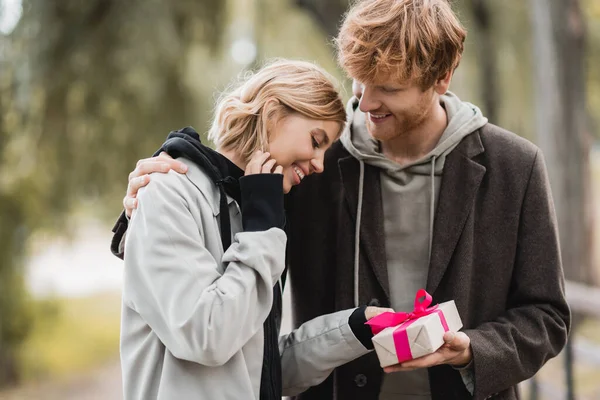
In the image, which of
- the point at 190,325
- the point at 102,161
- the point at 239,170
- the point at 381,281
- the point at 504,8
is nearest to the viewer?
the point at 190,325

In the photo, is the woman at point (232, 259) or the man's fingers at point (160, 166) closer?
the woman at point (232, 259)

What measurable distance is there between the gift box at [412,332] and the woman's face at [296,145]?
0.41 meters

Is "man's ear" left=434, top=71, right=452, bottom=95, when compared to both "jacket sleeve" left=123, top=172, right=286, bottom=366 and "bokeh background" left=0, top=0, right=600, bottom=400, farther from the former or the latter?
"bokeh background" left=0, top=0, right=600, bottom=400

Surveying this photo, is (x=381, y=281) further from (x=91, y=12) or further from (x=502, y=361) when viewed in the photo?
(x=91, y=12)

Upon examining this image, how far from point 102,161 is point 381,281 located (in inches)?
179

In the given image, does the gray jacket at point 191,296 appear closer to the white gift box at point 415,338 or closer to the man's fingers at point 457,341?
the white gift box at point 415,338

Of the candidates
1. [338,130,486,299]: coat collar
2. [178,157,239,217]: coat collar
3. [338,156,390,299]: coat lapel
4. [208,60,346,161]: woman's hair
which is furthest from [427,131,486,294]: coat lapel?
[178,157,239,217]: coat collar

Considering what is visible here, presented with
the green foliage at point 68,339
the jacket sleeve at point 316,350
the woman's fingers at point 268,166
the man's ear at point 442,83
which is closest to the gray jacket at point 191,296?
the woman's fingers at point 268,166

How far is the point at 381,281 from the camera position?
210 centimetres

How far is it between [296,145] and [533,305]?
784 millimetres

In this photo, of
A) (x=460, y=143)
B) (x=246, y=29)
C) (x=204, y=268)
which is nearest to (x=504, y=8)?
(x=246, y=29)

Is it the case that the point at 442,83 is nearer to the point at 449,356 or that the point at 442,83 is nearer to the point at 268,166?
the point at 268,166

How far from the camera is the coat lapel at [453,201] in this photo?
2.05m

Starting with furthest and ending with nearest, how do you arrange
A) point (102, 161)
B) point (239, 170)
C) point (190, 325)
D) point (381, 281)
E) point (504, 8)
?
point (504, 8) → point (102, 161) → point (381, 281) → point (239, 170) → point (190, 325)
